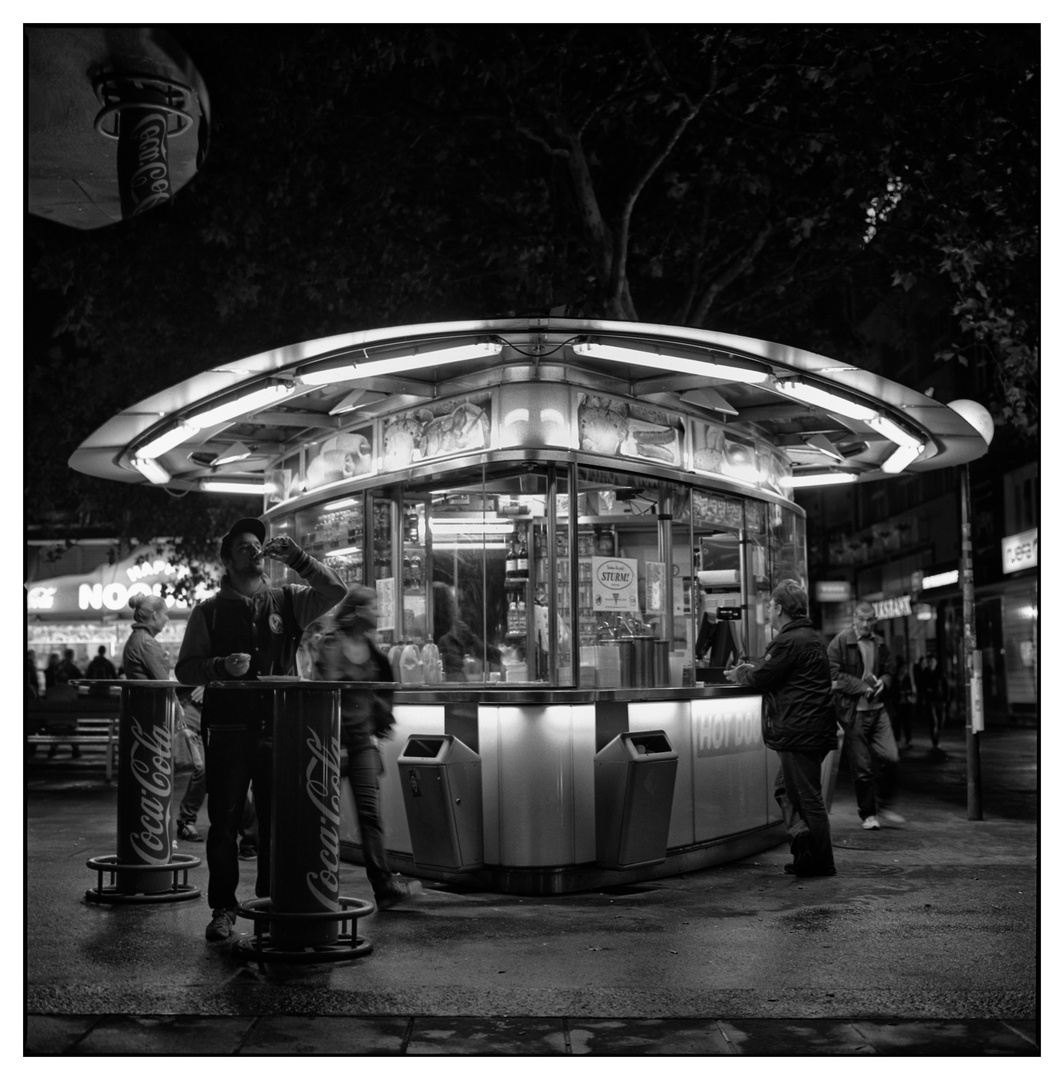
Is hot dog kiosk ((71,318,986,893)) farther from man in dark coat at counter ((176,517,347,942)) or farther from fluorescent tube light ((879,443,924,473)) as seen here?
man in dark coat at counter ((176,517,347,942))

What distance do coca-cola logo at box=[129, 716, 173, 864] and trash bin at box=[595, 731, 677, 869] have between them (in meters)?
2.59

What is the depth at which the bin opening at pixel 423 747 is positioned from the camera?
27.4 feet

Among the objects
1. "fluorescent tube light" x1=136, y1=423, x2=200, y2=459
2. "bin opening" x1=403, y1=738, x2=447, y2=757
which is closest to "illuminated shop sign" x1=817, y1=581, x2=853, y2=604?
"fluorescent tube light" x1=136, y1=423, x2=200, y2=459

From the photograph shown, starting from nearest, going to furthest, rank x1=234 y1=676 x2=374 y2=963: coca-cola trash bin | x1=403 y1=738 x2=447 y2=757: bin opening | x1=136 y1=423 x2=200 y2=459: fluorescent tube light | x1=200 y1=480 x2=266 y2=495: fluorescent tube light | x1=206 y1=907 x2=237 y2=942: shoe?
1. x1=234 y1=676 x2=374 y2=963: coca-cola trash bin
2. x1=206 y1=907 x2=237 y2=942: shoe
3. x1=403 y1=738 x2=447 y2=757: bin opening
4. x1=136 y1=423 x2=200 y2=459: fluorescent tube light
5. x1=200 y1=480 x2=266 y2=495: fluorescent tube light

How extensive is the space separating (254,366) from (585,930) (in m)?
3.78

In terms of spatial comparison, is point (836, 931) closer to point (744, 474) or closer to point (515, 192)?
point (744, 474)

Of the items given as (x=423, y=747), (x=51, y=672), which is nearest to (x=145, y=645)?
(x=423, y=747)

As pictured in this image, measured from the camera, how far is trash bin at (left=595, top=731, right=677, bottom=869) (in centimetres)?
812

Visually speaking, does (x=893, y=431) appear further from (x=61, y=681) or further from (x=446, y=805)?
(x=61, y=681)

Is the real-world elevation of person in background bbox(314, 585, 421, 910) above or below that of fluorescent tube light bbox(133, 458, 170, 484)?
below

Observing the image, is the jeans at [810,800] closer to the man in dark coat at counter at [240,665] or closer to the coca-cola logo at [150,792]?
the man in dark coat at counter at [240,665]

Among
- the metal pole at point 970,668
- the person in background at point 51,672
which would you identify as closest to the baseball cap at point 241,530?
the metal pole at point 970,668

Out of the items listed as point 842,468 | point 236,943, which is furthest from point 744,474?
point 236,943

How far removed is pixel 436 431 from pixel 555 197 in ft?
25.4
